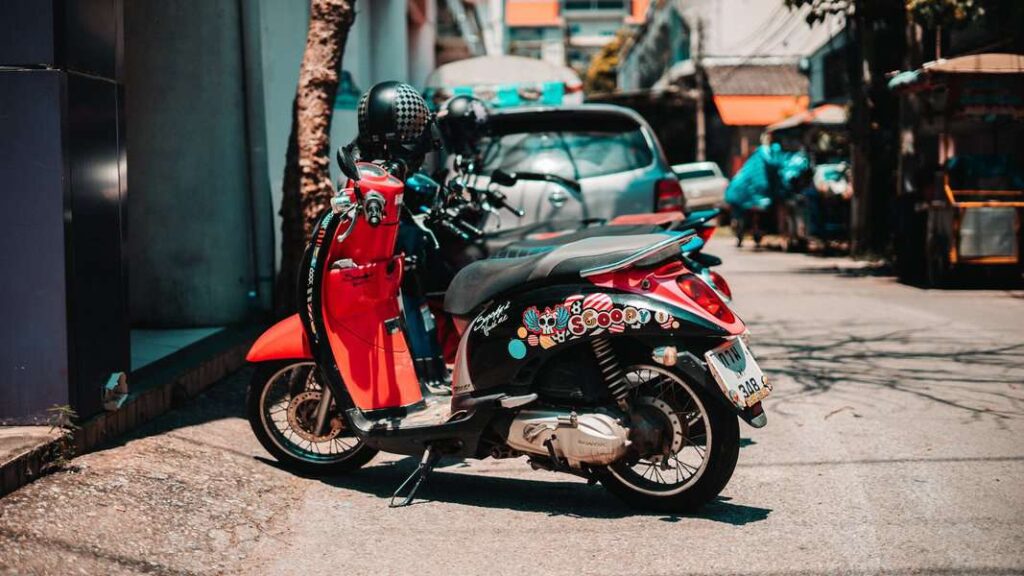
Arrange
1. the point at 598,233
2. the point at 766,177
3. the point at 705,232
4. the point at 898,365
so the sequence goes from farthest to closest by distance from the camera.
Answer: the point at 766,177 < the point at 898,365 < the point at 705,232 < the point at 598,233

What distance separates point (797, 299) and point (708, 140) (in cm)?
3152

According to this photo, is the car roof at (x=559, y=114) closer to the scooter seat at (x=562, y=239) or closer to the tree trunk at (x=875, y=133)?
the scooter seat at (x=562, y=239)

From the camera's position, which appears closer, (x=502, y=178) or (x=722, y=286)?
(x=722, y=286)

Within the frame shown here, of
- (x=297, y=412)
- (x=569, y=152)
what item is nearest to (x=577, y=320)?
(x=297, y=412)

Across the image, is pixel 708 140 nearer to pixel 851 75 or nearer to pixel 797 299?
pixel 851 75

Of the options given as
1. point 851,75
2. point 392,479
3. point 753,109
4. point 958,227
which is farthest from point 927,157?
point 753,109

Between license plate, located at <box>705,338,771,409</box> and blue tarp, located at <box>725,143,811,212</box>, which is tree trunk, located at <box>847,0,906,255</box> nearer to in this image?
blue tarp, located at <box>725,143,811,212</box>

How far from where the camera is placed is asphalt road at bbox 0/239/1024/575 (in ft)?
13.8

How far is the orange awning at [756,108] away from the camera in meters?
38.0

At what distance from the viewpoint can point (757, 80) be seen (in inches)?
1587

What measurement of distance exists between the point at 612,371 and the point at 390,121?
62.6 inches

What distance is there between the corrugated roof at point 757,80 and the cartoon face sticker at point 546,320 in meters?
35.8

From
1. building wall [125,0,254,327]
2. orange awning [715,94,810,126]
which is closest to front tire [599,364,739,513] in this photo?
building wall [125,0,254,327]

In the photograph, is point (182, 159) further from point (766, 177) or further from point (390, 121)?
point (766, 177)
